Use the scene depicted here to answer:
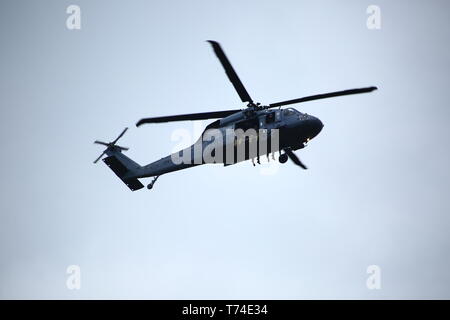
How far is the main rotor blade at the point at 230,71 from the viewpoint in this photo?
833 inches

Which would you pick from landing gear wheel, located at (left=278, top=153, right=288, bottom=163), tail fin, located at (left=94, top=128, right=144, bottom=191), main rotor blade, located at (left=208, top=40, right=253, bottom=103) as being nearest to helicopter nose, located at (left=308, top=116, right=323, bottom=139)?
landing gear wheel, located at (left=278, top=153, right=288, bottom=163)

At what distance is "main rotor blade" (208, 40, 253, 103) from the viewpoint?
21153 millimetres

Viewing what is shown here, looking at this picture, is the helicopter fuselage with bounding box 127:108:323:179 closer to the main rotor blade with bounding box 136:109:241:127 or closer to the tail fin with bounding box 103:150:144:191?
the main rotor blade with bounding box 136:109:241:127

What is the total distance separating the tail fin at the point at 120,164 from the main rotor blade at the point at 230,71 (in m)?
9.05

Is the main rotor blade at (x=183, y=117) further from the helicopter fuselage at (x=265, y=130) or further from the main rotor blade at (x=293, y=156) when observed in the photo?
the main rotor blade at (x=293, y=156)

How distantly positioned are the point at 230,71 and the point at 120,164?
1112cm

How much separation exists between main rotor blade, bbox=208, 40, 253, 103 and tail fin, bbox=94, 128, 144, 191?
9045mm

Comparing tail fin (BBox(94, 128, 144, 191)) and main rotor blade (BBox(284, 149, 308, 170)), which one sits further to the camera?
tail fin (BBox(94, 128, 144, 191))

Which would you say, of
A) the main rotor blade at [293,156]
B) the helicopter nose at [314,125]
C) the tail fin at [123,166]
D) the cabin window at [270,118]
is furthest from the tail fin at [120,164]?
the helicopter nose at [314,125]

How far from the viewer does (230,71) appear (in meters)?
22.3

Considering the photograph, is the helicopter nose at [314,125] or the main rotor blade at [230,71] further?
the helicopter nose at [314,125]
